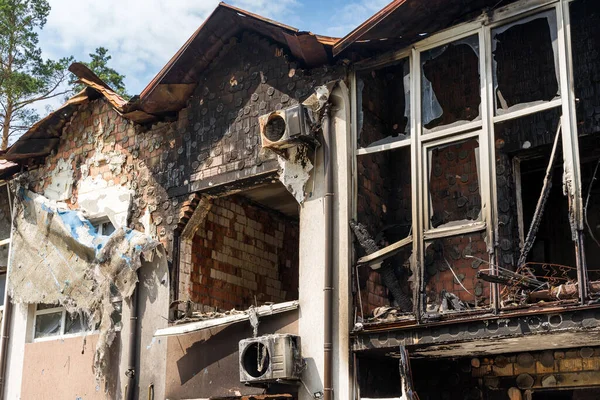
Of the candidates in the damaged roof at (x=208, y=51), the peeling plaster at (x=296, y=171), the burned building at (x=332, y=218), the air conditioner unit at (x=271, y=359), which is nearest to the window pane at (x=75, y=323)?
the burned building at (x=332, y=218)

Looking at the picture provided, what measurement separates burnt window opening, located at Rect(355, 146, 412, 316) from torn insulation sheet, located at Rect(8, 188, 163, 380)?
352 centimetres

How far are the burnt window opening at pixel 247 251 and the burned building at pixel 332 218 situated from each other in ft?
0.17

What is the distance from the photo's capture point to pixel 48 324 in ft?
49.8

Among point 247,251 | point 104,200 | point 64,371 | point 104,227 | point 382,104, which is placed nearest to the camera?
point 382,104

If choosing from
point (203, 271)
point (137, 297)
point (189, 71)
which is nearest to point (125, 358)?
point (137, 297)

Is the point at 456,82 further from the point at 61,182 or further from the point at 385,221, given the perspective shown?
the point at 61,182

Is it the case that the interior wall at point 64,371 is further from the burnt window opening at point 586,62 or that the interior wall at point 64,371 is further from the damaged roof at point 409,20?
the burnt window opening at point 586,62

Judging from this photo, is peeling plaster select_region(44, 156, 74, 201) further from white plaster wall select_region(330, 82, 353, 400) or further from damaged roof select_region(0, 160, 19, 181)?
white plaster wall select_region(330, 82, 353, 400)

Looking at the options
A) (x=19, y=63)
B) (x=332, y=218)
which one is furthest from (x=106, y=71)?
(x=332, y=218)

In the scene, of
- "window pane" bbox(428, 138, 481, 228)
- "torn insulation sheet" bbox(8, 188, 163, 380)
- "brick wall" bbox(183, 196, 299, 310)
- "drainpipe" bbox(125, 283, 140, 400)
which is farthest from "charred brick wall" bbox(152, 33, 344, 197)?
"window pane" bbox(428, 138, 481, 228)

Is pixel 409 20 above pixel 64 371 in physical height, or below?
above

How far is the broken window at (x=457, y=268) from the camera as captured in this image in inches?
465

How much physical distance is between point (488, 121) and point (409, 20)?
5.71 ft

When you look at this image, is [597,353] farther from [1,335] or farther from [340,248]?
[1,335]
